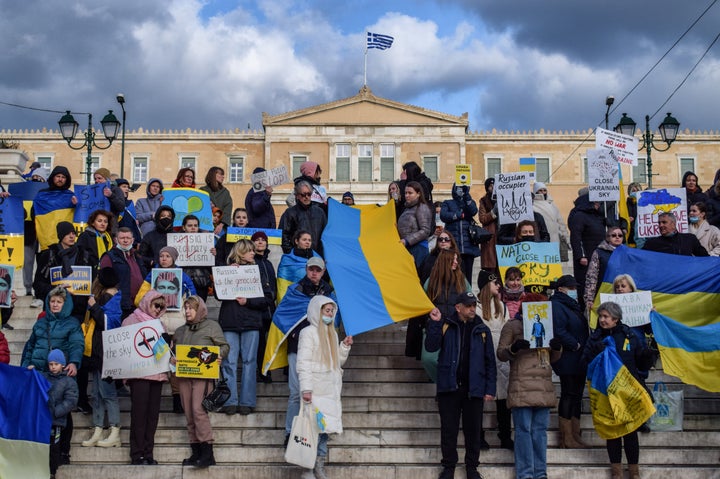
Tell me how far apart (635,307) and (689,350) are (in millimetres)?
906

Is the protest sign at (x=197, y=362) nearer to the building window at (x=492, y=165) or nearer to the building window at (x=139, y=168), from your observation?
the building window at (x=492, y=165)

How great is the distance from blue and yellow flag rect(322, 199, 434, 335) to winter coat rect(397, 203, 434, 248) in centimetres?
13

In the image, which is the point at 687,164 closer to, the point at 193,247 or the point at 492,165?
the point at 492,165

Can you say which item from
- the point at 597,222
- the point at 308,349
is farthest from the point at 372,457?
the point at 597,222

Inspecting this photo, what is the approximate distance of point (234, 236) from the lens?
12125 millimetres

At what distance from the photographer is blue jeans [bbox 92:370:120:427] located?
9.46 meters

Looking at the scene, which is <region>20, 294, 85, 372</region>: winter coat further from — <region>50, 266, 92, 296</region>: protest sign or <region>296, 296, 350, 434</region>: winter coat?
<region>296, 296, 350, 434</region>: winter coat

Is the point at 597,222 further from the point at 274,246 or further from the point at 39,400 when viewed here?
the point at 39,400

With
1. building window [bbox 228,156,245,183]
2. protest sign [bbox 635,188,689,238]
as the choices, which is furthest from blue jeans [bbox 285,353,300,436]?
building window [bbox 228,156,245,183]

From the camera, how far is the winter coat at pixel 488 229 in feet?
42.0

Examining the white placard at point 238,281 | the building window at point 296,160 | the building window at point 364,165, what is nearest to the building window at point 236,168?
the building window at point 296,160

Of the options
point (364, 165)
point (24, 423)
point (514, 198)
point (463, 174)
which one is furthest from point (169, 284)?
point (364, 165)

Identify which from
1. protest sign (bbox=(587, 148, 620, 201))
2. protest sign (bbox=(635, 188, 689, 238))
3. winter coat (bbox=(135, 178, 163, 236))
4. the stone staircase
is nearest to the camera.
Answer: the stone staircase

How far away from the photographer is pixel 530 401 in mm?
8758
